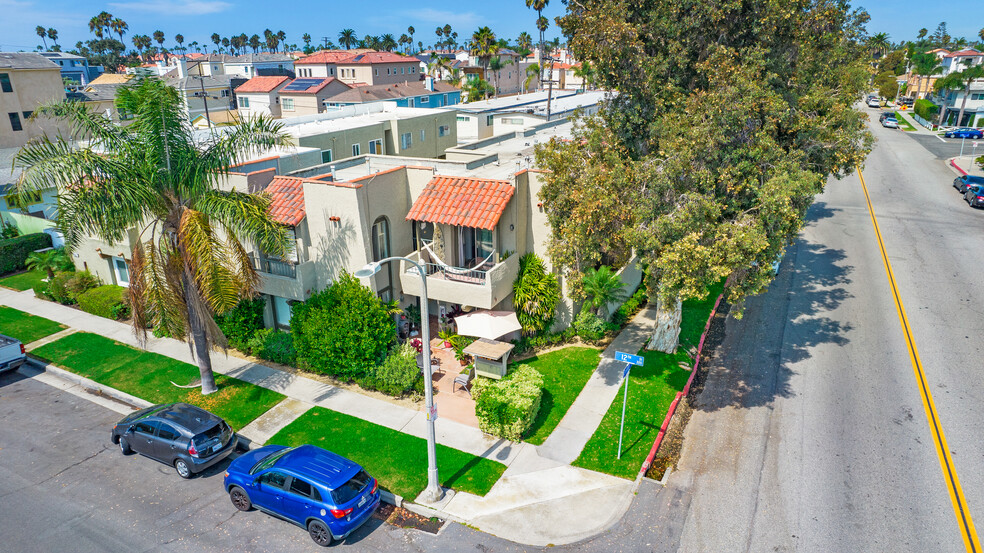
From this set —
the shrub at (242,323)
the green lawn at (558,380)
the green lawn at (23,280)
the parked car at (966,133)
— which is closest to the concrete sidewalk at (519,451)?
the green lawn at (558,380)

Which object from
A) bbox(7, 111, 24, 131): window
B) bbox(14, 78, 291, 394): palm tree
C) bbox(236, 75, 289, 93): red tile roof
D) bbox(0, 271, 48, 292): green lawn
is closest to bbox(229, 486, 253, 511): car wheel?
bbox(14, 78, 291, 394): palm tree

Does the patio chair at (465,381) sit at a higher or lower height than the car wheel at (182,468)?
higher

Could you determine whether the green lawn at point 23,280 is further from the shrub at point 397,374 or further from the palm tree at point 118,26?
the palm tree at point 118,26

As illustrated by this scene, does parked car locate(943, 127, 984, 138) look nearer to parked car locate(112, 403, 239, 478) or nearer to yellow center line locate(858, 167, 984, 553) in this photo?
yellow center line locate(858, 167, 984, 553)

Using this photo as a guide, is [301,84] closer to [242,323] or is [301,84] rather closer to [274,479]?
[242,323]

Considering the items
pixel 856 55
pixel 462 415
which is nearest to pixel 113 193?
pixel 462 415

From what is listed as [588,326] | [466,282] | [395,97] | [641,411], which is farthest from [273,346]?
[395,97]

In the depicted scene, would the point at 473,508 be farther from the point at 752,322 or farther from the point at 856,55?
the point at 856,55
